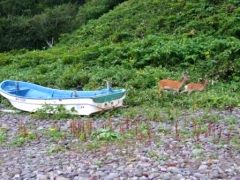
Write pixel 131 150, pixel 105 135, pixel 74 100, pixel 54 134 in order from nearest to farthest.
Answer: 1. pixel 131 150
2. pixel 105 135
3. pixel 54 134
4. pixel 74 100

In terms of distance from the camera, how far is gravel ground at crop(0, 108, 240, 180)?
6602mm

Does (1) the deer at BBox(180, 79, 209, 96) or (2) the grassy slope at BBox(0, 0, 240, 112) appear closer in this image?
(1) the deer at BBox(180, 79, 209, 96)

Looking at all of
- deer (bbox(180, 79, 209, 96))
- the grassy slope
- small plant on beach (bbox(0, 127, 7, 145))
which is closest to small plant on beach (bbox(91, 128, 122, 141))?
small plant on beach (bbox(0, 127, 7, 145))

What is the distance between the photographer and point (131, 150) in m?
7.83

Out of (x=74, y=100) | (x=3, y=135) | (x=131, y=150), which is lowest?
(x=131, y=150)

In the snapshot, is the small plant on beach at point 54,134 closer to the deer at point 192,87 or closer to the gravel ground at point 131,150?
the gravel ground at point 131,150

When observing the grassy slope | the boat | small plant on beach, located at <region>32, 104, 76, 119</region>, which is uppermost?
the grassy slope

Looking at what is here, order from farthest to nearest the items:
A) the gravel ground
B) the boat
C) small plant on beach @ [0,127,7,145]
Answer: the boat
small plant on beach @ [0,127,7,145]
the gravel ground

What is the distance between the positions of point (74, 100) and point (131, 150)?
4251mm

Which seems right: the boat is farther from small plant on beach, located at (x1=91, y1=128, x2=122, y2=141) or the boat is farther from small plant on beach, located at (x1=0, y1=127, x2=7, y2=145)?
small plant on beach, located at (x1=91, y1=128, x2=122, y2=141)

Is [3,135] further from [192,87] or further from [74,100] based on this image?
[192,87]

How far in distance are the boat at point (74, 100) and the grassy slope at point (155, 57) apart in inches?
37.3

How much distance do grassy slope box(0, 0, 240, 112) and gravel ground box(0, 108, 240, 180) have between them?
2136 mm

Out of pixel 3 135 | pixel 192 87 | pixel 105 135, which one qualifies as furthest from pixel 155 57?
pixel 105 135
